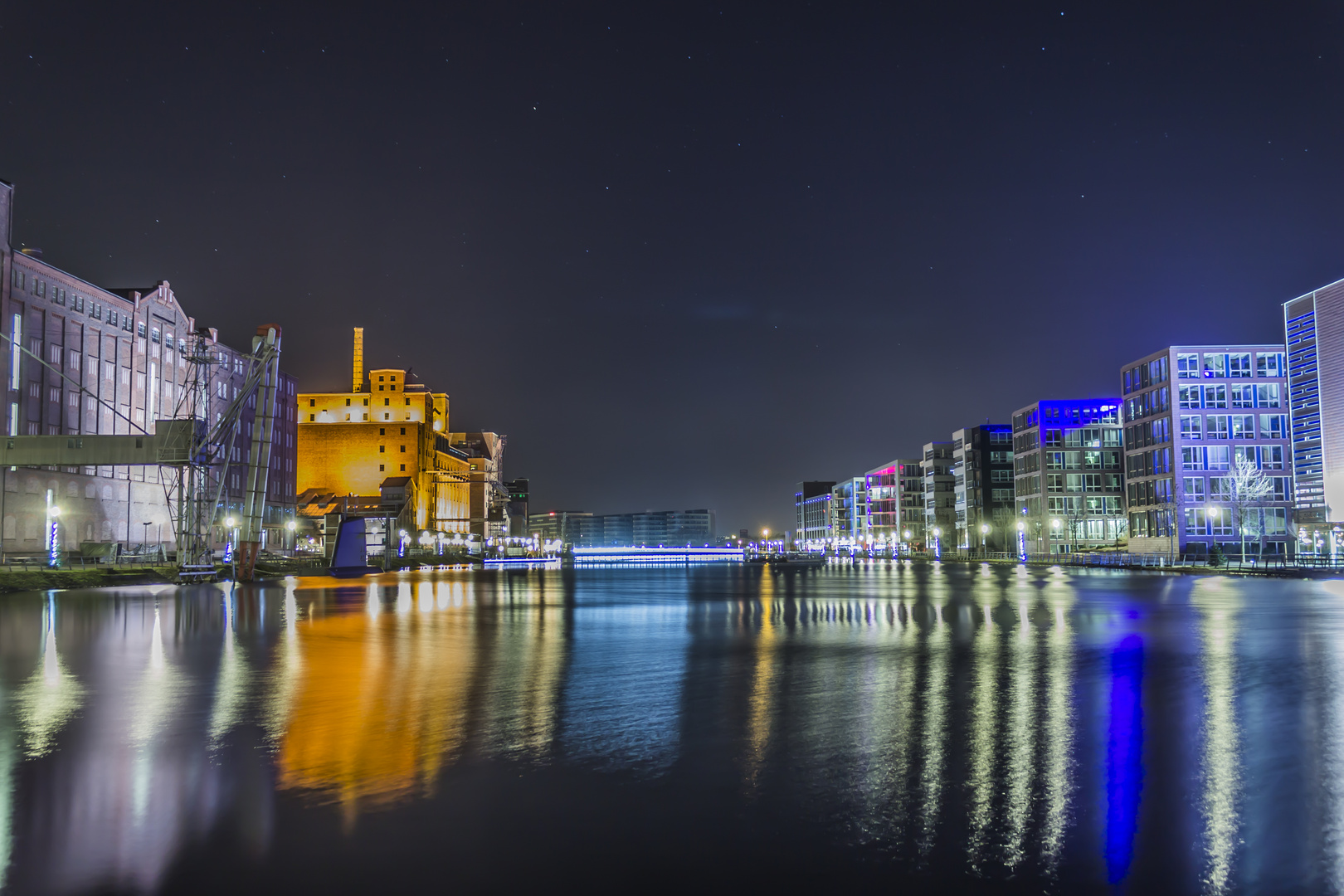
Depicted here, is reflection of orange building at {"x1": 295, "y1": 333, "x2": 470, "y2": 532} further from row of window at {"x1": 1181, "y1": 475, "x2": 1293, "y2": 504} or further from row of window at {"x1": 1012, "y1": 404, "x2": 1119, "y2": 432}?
row of window at {"x1": 1181, "y1": 475, "x2": 1293, "y2": 504}

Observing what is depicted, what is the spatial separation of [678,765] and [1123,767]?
462cm

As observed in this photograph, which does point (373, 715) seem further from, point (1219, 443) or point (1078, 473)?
point (1078, 473)

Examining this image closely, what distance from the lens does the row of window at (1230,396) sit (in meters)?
102

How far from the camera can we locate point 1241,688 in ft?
49.0

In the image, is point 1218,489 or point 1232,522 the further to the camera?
point 1218,489

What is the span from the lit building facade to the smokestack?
4.54m

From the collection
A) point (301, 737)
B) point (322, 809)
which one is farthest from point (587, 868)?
point (301, 737)

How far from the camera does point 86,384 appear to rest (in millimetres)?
90000

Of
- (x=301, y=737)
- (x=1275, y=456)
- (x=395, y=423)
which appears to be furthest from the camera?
(x=395, y=423)

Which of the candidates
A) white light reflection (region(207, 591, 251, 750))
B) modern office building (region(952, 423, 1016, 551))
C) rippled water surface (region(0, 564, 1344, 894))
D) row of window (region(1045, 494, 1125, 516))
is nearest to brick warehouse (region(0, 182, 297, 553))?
white light reflection (region(207, 591, 251, 750))

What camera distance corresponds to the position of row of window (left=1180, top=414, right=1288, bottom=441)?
101812 mm

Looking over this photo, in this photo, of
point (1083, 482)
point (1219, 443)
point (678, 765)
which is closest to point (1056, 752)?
point (678, 765)

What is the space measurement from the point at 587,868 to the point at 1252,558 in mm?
97251

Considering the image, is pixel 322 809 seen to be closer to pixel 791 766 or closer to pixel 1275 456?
pixel 791 766
